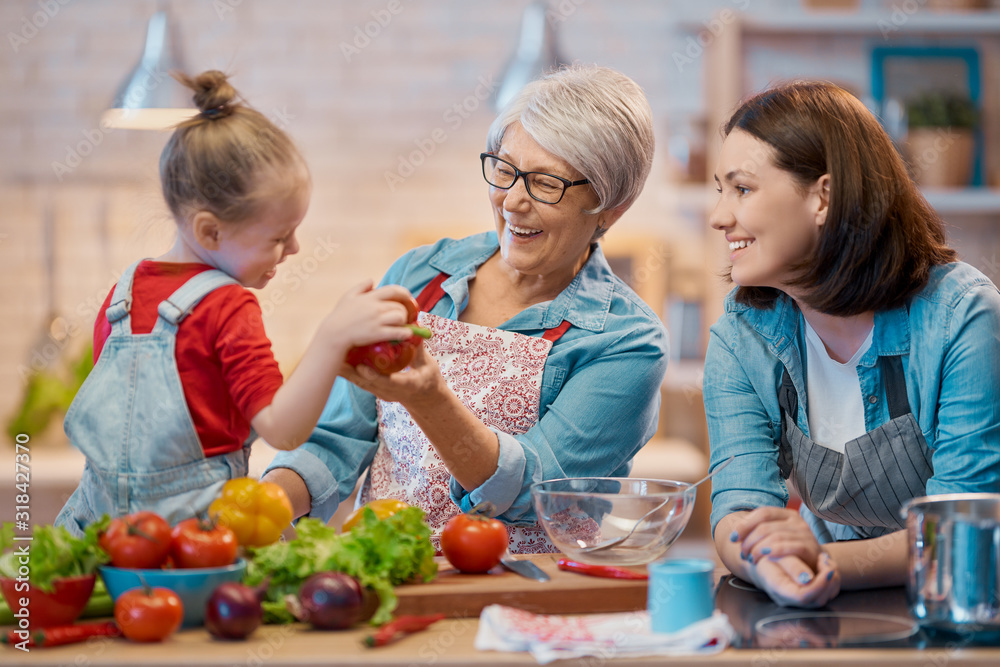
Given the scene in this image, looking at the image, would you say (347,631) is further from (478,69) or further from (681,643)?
(478,69)

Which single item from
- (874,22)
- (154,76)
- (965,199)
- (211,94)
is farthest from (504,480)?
(874,22)

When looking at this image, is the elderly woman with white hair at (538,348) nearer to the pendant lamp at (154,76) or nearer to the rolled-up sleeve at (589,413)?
the rolled-up sleeve at (589,413)

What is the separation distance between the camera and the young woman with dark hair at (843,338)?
1474 mm


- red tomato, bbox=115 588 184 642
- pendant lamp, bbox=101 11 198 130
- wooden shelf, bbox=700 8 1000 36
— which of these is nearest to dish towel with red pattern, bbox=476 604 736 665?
red tomato, bbox=115 588 184 642

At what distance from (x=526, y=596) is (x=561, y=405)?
536 mm

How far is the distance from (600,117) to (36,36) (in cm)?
309

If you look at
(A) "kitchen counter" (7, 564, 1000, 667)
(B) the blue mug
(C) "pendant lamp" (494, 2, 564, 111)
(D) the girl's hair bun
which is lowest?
(A) "kitchen counter" (7, 564, 1000, 667)

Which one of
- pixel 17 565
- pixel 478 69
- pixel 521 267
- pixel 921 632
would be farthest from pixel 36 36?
pixel 921 632

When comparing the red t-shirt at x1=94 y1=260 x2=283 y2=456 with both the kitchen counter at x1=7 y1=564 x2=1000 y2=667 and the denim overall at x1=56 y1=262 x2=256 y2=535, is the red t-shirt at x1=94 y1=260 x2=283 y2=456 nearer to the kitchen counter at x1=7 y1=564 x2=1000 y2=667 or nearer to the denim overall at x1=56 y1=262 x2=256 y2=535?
the denim overall at x1=56 y1=262 x2=256 y2=535

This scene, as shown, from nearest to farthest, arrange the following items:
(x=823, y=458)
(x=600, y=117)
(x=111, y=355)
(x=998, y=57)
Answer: (x=111, y=355)
(x=823, y=458)
(x=600, y=117)
(x=998, y=57)

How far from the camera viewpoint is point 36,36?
386 cm

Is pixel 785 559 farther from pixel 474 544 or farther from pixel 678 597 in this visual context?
pixel 474 544

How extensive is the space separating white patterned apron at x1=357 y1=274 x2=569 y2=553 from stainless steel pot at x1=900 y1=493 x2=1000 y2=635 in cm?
72

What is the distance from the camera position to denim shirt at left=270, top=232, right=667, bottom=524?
1651 millimetres
